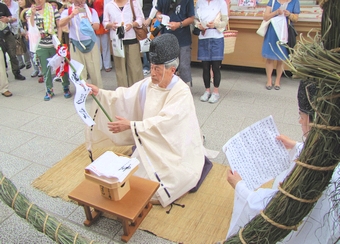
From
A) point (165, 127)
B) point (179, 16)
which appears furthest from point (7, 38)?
point (165, 127)

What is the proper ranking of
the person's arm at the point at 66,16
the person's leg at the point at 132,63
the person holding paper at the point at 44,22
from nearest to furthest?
the person's arm at the point at 66,16 → the person holding paper at the point at 44,22 → the person's leg at the point at 132,63

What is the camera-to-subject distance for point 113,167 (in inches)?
77.0

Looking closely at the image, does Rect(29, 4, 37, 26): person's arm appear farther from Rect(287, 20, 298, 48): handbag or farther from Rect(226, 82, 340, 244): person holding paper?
Rect(226, 82, 340, 244): person holding paper

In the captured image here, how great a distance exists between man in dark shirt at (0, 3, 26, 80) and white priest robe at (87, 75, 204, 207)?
3714 millimetres

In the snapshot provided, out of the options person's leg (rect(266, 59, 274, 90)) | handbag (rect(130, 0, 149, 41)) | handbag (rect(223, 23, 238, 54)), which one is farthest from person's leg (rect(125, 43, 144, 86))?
person's leg (rect(266, 59, 274, 90))

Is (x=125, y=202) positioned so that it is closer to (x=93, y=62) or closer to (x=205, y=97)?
(x=205, y=97)

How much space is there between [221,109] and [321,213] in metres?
3.07

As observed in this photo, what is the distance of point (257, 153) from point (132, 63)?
11.0 feet

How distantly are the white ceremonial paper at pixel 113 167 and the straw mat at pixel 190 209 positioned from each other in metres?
0.52

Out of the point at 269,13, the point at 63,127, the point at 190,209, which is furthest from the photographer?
the point at 269,13

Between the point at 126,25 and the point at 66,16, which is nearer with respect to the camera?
the point at 66,16

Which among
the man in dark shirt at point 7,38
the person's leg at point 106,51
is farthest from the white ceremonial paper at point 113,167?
the person's leg at point 106,51

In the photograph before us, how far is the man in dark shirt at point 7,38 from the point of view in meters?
5.00

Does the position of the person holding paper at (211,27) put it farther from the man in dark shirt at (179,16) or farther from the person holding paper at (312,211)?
the person holding paper at (312,211)
